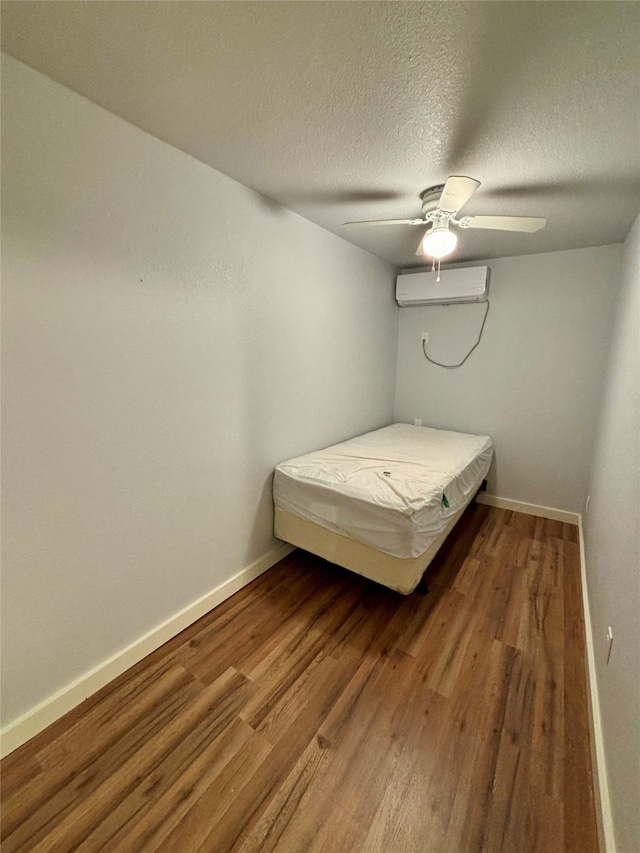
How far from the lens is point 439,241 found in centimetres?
172

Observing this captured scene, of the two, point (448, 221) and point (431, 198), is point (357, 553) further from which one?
point (431, 198)

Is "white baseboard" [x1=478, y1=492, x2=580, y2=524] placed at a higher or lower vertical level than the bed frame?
lower

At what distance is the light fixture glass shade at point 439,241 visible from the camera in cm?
170

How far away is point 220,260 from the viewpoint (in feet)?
5.61

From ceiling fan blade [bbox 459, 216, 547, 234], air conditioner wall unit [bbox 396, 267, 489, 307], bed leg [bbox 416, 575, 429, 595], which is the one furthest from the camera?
air conditioner wall unit [bbox 396, 267, 489, 307]

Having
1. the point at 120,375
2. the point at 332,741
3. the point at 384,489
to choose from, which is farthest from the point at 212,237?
the point at 332,741

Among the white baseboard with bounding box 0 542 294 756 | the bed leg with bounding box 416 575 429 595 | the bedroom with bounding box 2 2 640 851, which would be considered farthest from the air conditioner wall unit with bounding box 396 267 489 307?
the white baseboard with bounding box 0 542 294 756

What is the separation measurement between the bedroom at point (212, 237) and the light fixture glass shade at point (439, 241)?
25 centimetres

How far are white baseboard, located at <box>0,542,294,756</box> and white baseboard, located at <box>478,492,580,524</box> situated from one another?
2405 mm

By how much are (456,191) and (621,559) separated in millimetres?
1649

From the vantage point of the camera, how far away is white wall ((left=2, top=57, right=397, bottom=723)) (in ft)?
3.76

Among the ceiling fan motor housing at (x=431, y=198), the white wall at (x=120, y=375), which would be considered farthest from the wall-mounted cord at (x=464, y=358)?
the white wall at (x=120, y=375)

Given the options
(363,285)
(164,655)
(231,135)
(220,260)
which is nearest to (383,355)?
(363,285)

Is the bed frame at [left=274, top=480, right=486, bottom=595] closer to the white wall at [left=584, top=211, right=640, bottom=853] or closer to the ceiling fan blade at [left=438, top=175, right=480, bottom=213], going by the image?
the white wall at [left=584, top=211, right=640, bottom=853]
